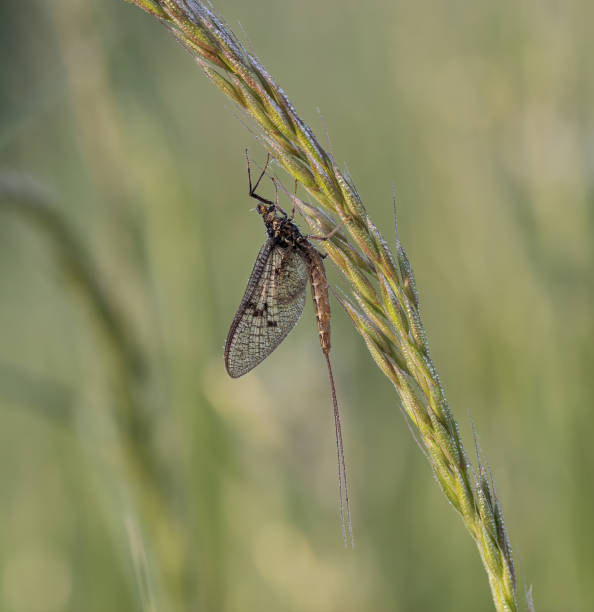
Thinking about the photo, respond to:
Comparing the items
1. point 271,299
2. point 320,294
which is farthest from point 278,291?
point 320,294

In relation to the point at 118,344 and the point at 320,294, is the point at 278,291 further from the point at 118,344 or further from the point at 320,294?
the point at 118,344

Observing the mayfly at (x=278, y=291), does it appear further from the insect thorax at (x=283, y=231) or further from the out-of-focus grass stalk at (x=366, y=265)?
the out-of-focus grass stalk at (x=366, y=265)

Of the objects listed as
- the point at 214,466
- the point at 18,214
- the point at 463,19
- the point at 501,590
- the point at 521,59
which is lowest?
the point at 501,590

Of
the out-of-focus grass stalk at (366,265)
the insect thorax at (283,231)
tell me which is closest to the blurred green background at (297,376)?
the insect thorax at (283,231)

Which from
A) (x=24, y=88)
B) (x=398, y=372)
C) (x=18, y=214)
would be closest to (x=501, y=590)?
(x=398, y=372)

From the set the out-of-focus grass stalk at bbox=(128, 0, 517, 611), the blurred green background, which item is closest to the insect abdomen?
the blurred green background

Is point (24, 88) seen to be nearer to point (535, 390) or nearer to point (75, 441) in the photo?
point (75, 441)

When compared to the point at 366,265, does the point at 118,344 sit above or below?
above
